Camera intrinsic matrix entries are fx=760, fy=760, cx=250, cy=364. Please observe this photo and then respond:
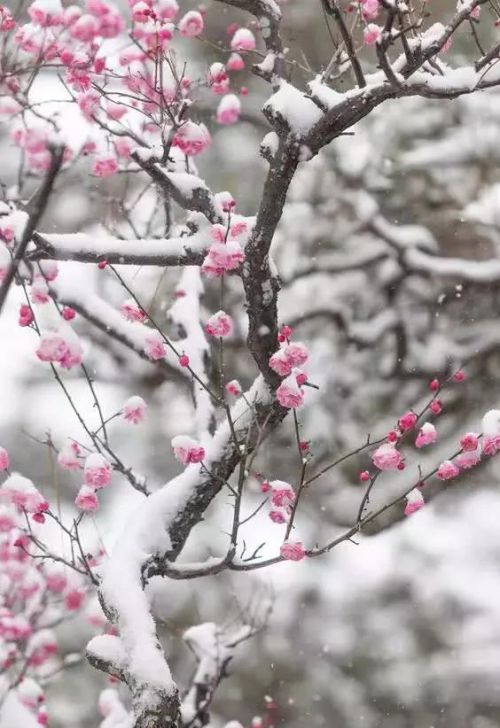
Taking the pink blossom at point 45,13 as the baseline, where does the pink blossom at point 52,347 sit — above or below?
below

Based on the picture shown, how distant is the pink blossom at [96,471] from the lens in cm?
295

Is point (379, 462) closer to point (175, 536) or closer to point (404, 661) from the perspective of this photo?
point (175, 536)

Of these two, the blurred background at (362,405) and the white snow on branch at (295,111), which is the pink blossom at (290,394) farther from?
the blurred background at (362,405)

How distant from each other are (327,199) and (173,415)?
2523 millimetres

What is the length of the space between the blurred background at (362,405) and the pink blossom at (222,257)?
3.69 m

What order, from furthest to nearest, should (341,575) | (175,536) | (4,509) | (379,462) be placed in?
(341,575), (4,509), (175,536), (379,462)

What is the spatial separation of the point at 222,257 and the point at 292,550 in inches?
41.2

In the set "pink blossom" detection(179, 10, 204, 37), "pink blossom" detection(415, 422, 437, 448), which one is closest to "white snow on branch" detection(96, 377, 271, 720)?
"pink blossom" detection(415, 422, 437, 448)

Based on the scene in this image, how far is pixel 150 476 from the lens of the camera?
Answer: 7.20 metres

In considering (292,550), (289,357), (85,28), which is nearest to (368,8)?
(85,28)

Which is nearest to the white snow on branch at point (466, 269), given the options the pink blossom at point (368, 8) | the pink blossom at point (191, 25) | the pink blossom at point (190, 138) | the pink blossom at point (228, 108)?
the pink blossom at point (228, 108)

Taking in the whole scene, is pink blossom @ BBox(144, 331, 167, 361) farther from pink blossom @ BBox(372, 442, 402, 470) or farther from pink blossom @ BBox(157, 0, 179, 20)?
pink blossom @ BBox(157, 0, 179, 20)

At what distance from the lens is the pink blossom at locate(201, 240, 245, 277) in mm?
2703

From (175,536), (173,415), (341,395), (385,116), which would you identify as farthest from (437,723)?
(385,116)
